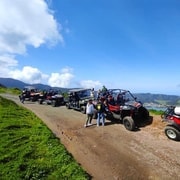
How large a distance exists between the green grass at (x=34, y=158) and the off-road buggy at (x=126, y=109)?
5571 millimetres

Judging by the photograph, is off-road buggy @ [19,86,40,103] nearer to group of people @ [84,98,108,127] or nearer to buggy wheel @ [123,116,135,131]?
group of people @ [84,98,108,127]

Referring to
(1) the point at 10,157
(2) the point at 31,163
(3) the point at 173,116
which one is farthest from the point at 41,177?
(3) the point at 173,116

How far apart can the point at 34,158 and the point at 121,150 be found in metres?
4.27

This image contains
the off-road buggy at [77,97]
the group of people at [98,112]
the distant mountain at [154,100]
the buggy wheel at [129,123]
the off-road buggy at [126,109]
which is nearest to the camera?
the buggy wheel at [129,123]

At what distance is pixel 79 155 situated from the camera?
10.8 meters

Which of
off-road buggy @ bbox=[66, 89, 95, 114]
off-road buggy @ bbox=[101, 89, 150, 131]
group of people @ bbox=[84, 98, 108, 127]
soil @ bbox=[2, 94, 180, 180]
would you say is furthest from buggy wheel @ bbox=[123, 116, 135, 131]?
off-road buggy @ bbox=[66, 89, 95, 114]

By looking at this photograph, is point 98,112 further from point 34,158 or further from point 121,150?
point 34,158

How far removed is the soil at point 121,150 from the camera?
29.1 feet

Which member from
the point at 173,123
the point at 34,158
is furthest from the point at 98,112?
the point at 34,158

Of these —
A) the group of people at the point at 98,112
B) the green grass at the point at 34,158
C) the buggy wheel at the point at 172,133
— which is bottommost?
the green grass at the point at 34,158

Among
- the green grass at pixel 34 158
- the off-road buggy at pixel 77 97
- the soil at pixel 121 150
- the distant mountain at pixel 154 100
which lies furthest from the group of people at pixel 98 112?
the off-road buggy at pixel 77 97

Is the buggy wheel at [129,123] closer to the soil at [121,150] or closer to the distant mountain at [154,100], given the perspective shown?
the soil at [121,150]

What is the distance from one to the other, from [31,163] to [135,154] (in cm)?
483

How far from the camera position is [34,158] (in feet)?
32.5
